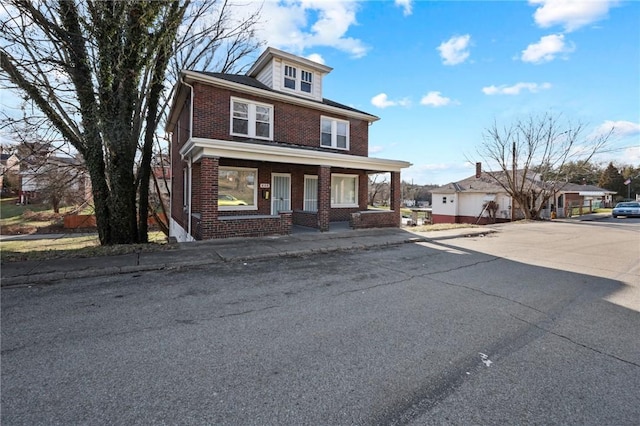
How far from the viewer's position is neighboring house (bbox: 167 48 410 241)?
35.3ft

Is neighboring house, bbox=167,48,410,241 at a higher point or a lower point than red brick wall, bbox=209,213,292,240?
higher

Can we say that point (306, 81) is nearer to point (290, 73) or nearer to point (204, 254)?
point (290, 73)

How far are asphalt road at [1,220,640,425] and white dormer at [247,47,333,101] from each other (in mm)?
11607

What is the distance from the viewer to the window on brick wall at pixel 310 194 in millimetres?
15586

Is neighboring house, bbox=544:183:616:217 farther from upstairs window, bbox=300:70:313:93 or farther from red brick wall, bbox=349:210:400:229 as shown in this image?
upstairs window, bbox=300:70:313:93

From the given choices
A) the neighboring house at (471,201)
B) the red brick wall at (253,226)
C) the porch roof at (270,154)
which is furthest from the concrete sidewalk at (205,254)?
the neighboring house at (471,201)

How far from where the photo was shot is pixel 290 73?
15.3 meters

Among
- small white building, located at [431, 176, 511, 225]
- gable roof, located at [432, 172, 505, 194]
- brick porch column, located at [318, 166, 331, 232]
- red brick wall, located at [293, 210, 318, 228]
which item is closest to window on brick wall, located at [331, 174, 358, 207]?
red brick wall, located at [293, 210, 318, 228]

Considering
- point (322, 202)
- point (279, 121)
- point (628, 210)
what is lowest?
point (628, 210)

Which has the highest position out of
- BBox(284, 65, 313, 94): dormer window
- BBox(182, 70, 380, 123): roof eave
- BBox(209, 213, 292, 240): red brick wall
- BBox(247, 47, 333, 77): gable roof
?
BBox(247, 47, 333, 77): gable roof

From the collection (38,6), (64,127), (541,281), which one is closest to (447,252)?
(541,281)

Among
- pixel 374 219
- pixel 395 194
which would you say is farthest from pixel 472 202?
pixel 374 219

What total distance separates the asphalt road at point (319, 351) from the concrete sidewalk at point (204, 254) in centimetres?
58

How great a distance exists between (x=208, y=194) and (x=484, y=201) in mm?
29339
